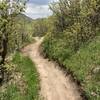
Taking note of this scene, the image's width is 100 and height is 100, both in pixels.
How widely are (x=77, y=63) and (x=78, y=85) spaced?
554 centimetres

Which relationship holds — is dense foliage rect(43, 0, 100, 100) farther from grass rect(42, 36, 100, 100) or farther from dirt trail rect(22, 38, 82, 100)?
dirt trail rect(22, 38, 82, 100)

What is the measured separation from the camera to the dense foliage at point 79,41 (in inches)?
1300

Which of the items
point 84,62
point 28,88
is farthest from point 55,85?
point 84,62

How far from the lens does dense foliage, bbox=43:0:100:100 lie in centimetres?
3303

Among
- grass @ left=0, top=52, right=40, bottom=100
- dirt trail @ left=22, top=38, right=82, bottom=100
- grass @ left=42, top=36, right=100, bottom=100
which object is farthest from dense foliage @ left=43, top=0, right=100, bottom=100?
grass @ left=0, top=52, right=40, bottom=100

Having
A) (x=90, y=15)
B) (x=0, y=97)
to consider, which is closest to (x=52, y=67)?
(x=90, y=15)

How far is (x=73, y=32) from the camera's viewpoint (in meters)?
47.5

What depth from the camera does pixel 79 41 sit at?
152 feet

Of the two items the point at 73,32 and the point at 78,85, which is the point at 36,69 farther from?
the point at 78,85

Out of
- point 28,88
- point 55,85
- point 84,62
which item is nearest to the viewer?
point 28,88

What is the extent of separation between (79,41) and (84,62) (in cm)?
953

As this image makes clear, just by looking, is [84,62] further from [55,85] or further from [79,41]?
[79,41]

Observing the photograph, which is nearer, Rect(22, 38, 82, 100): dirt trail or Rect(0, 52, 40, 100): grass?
Rect(0, 52, 40, 100): grass

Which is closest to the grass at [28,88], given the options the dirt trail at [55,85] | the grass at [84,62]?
the dirt trail at [55,85]
